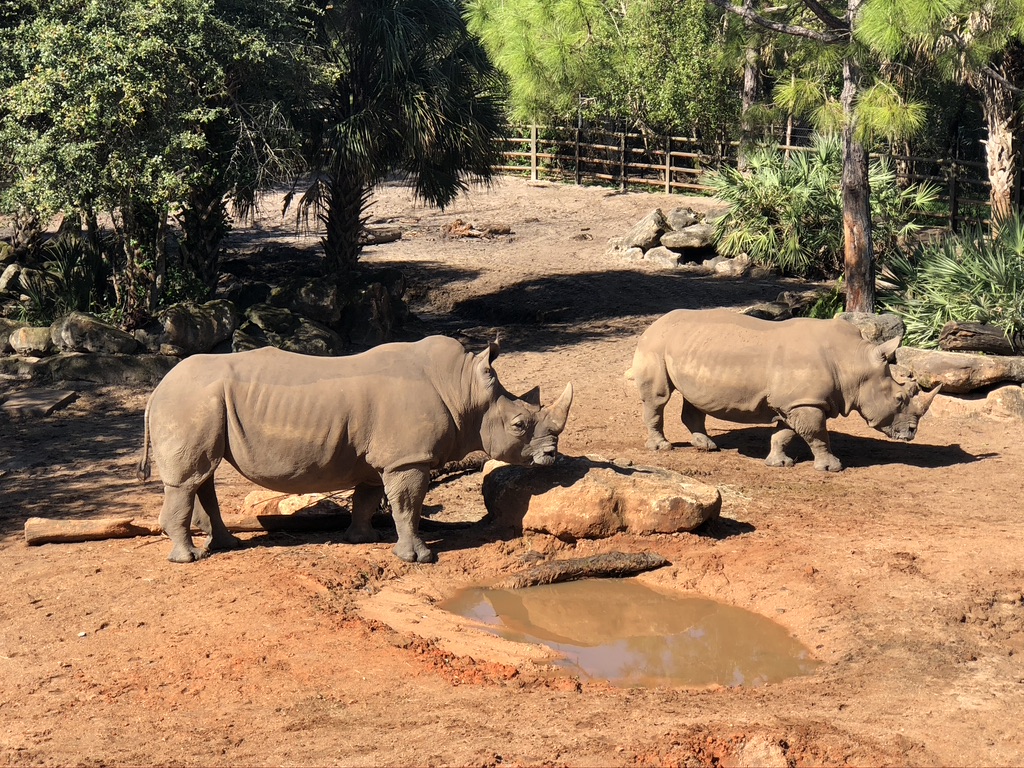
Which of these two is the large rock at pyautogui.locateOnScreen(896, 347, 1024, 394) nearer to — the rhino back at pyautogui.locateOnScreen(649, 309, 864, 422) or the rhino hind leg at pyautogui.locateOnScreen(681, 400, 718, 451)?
the rhino back at pyautogui.locateOnScreen(649, 309, 864, 422)

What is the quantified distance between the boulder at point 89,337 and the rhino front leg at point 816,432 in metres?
8.86

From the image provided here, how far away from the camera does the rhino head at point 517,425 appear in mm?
9586

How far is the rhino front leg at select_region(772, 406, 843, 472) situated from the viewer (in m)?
11.7

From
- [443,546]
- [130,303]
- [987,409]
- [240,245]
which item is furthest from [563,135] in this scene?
[443,546]

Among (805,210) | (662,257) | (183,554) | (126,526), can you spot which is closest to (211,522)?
(183,554)

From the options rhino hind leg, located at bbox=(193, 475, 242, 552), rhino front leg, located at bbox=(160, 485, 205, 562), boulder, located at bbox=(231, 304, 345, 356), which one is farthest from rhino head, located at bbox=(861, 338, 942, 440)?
boulder, located at bbox=(231, 304, 345, 356)

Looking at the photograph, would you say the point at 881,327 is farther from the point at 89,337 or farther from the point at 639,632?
the point at 89,337

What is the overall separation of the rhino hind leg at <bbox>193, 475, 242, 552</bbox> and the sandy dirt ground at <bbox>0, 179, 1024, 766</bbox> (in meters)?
0.17

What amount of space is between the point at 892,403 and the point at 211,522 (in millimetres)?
6519

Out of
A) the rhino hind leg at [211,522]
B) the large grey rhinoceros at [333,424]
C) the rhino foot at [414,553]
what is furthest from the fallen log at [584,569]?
the rhino hind leg at [211,522]

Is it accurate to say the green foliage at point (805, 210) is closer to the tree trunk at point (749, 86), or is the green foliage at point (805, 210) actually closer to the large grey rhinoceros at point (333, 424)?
the tree trunk at point (749, 86)

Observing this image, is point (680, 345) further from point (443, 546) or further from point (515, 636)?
point (515, 636)

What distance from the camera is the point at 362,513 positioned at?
32.6 feet

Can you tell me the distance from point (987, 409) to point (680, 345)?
420cm
